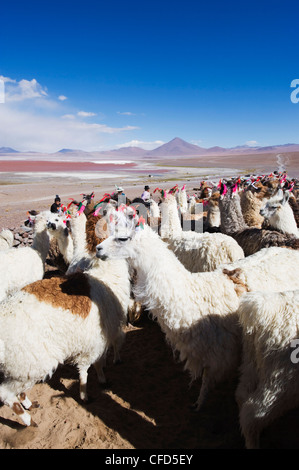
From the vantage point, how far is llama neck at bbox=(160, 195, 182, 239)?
539cm

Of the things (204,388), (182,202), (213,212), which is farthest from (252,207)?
(204,388)

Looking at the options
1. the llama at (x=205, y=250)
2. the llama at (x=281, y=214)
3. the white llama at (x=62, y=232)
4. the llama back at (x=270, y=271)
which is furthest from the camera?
the white llama at (x=62, y=232)

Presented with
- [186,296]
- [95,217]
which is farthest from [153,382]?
[95,217]

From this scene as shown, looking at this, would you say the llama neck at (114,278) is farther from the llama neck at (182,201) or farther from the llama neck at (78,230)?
the llama neck at (182,201)

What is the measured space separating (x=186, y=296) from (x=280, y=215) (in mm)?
3069

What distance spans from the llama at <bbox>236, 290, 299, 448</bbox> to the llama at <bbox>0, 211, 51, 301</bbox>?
11.1ft

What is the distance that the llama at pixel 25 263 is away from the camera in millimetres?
4363

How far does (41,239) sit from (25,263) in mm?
618

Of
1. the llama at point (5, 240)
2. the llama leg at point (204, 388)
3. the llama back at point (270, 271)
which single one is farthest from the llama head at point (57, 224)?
the llama leg at point (204, 388)

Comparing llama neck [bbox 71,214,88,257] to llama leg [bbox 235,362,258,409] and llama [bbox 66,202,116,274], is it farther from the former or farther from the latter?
llama leg [bbox 235,362,258,409]

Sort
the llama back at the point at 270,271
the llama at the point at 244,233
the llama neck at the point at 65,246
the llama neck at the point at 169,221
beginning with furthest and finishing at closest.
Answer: the llama neck at the point at 65,246, the llama neck at the point at 169,221, the llama at the point at 244,233, the llama back at the point at 270,271

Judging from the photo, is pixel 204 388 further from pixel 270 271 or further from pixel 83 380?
pixel 270 271

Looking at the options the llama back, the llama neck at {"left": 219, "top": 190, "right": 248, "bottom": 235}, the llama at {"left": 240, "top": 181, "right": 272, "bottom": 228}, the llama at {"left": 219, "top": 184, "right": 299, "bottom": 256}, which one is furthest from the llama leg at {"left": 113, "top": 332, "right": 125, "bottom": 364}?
the llama at {"left": 240, "top": 181, "right": 272, "bottom": 228}
